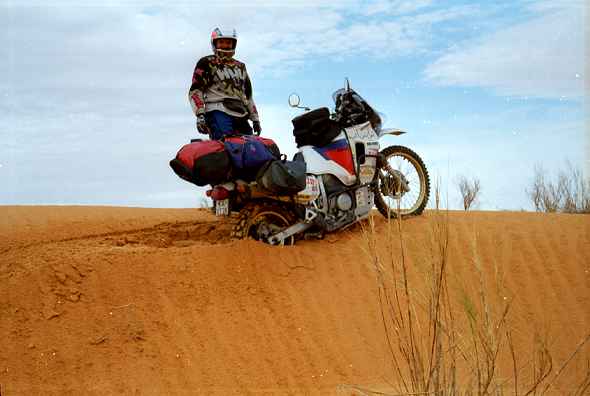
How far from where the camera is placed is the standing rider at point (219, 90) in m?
7.32

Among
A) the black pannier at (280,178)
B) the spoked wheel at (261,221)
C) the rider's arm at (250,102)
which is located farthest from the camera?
the rider's arm at (250,102)

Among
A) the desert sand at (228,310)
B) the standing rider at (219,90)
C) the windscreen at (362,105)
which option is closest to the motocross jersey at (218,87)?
the standing rider at (219,90)

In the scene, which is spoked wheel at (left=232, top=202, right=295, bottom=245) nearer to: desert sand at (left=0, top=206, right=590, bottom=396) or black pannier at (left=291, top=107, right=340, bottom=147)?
desert sand at (left=0, top=206, right=590, bottom=396)

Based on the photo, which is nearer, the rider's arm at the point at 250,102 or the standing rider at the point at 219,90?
the standing rider at the point at 219,90

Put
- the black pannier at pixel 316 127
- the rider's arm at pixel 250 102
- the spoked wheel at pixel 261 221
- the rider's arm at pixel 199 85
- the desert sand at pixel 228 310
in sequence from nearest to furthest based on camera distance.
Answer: the desert sand at pixel 228 310 < the spoked wheel at pixel 261 221 < the black pannier at pixel 316 127 < the rider's arm at pixel 199 85 < the rider's arm at pixel 250 102

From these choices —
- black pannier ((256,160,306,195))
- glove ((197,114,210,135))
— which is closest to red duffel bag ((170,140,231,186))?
black pannier ((256,160,306,195))

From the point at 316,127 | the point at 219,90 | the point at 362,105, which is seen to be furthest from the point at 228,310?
the point at 362,105

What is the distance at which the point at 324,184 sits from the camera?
7098mm

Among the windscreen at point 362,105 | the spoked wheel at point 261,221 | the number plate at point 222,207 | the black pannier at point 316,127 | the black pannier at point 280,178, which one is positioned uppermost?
the windscreen at point 362,105

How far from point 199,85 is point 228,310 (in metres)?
2.74

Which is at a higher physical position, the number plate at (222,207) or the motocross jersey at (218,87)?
the motocross jersey at (218,87)

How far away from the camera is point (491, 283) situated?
6.52m

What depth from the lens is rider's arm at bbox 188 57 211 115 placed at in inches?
287

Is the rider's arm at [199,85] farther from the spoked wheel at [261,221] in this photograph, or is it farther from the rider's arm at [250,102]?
the spoked wheel at [261,221]
